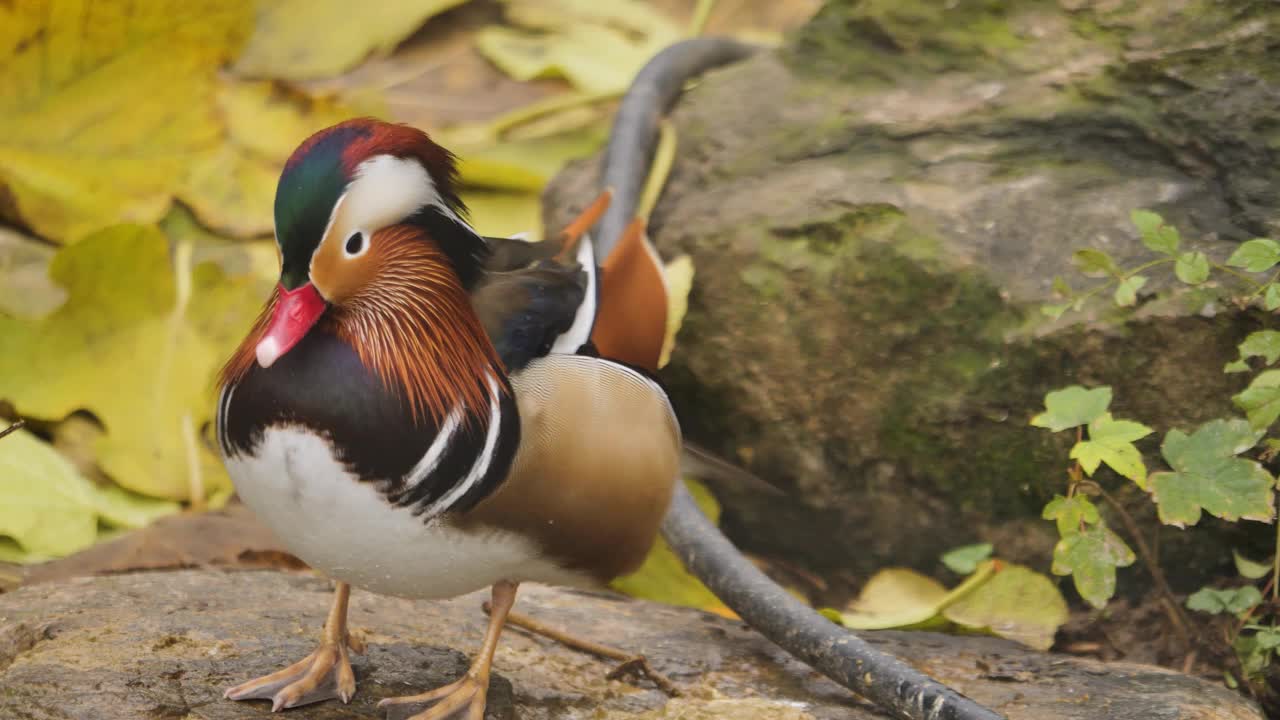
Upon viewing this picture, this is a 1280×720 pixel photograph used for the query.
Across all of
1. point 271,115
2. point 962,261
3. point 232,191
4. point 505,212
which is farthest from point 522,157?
point 962,261

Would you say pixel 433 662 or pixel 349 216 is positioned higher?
pixel 349 216

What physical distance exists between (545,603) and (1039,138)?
1490mm

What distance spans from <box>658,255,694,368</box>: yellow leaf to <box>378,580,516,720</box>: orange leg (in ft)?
3.46

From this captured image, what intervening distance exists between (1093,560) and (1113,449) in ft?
0.62

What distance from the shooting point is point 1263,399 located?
85.9 inches

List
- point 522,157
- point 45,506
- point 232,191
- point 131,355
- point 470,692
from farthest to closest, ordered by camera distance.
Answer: point 522,157 < point 232,191 < point 131,355 < point 45,506 < point 470,692

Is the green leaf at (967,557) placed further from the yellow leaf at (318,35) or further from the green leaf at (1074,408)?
the yellow leaf at (318,35)

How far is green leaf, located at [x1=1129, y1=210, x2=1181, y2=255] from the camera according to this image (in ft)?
7.47

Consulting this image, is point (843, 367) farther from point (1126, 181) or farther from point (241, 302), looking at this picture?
point (241, 302)

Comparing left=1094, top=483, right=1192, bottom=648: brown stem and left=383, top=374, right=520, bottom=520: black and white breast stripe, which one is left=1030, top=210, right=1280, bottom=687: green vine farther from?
left=383, top=374, right=520, bottom=520: black and white breast stripe

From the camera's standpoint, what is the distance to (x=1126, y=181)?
2852 millimetres

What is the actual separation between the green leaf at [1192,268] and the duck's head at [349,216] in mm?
1240

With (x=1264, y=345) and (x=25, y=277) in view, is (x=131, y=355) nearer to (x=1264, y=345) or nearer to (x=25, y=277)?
(x=25, y=277)

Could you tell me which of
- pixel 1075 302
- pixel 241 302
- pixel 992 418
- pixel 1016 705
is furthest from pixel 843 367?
pixel 241 302
